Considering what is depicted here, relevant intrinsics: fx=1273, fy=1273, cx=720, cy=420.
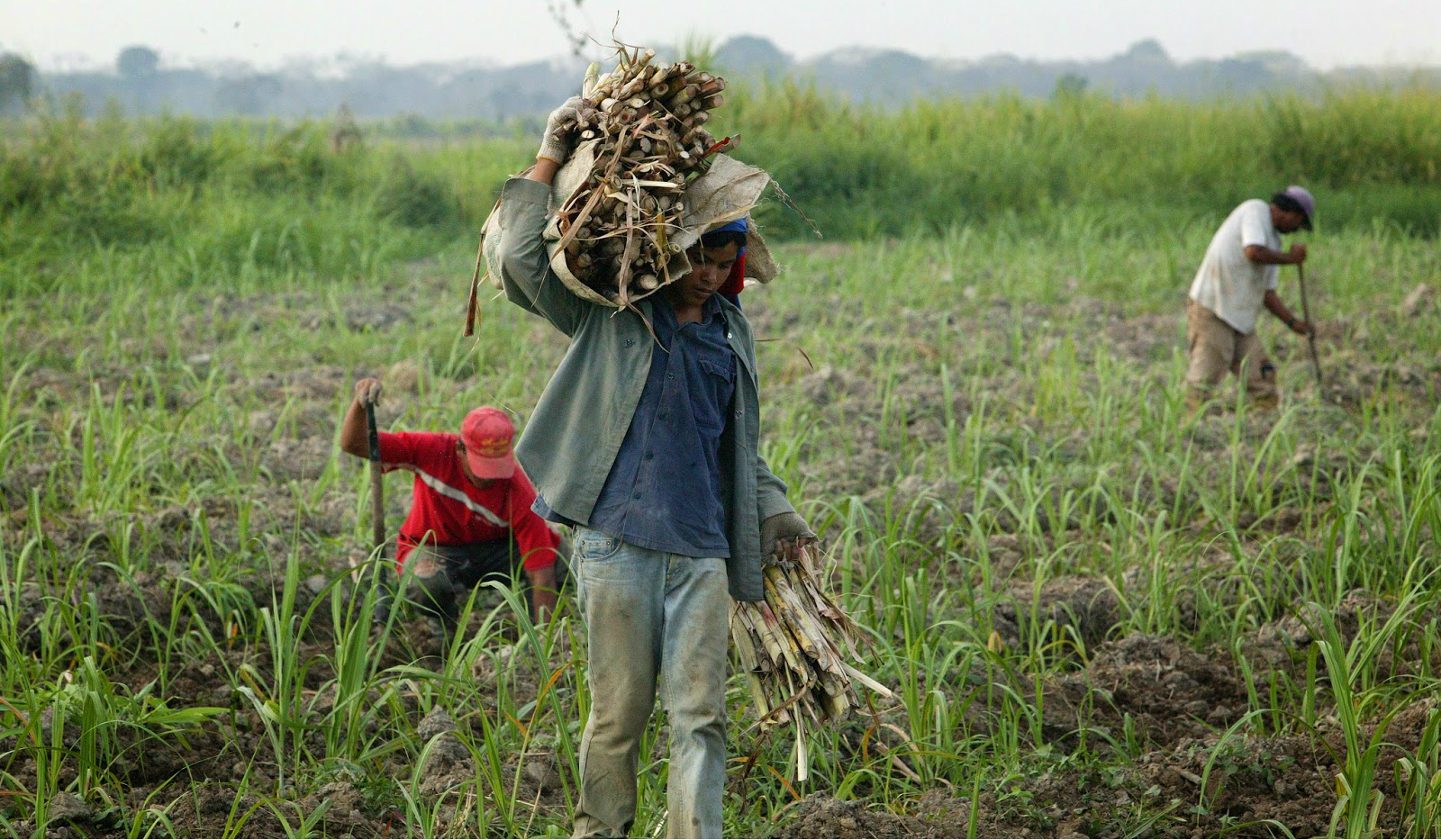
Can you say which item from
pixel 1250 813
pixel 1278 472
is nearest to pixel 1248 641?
pixel 1250 813

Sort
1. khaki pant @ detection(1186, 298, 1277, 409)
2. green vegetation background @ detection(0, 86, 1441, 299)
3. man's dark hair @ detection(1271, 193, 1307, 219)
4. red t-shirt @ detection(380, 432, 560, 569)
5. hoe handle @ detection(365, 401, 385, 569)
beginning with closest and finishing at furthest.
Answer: hoe handle @ detection(365, 401, 385, 569) → red t-shirt @ detection(380, 432, 560, 569) → khaki pant @ detection(1186, 298, 1277, 409) → man's dark hair @ detection(1271, 193, 1307, 219) → green vegetation background @ detection(0, 86, 1441, 299)

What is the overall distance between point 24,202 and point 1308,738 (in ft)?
32.5

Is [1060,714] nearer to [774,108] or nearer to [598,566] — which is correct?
[598,566]

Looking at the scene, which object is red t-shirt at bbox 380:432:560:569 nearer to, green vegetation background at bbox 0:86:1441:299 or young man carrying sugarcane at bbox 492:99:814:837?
young man carrying sugarcane at bbox 492:99:814:837

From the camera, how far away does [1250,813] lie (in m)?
3.00

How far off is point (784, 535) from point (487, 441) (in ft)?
4.41

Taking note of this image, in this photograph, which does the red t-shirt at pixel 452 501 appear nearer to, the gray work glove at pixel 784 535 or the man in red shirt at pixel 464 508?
the man in red shirt at pixel 464 508

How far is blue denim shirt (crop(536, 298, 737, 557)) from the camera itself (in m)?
2.49

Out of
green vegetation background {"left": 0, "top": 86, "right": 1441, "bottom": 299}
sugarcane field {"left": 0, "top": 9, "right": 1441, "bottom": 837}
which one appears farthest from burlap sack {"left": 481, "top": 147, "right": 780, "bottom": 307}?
Answer: green vegetation background {"left": 0, "top": 86, "right": 1441, "bottom": 299}

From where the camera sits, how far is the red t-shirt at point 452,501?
3893 mm

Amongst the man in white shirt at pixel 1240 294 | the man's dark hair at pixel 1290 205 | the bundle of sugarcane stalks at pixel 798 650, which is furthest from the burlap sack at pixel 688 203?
the man's dark hair at pixel 1290 205

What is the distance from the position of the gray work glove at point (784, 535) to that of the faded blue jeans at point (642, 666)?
21 centimetres

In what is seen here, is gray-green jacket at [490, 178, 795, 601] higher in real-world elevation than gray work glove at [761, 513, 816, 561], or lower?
higher

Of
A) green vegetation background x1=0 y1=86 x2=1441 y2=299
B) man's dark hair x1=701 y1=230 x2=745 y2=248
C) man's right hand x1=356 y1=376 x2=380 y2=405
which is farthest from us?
green vegetation background x1=0 y1=86 x2=1441 y2=299
